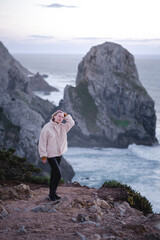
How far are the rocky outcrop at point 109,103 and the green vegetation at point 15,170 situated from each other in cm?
3766

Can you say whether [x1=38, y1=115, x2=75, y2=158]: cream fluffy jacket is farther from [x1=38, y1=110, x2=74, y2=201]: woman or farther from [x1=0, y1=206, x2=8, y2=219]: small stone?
[x1=0, y1=206, x2=8, y2=219]: small stone

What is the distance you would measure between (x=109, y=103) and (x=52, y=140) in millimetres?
49832

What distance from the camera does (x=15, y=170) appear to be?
13.2 meters

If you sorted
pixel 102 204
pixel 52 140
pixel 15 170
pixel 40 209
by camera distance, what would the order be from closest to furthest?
1. pixel 40 209
2. pixel 52 140
3. pixel 102 204
4. pixel 15 170

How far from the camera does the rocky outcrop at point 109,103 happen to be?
53000 millimetres

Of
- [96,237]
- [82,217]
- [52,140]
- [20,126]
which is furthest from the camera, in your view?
[20,126]

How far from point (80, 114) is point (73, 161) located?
1388 centimetres

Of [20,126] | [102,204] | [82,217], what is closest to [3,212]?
[82,217]

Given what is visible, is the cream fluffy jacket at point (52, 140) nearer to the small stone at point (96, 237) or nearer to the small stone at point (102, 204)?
the small stone at point (102, 204)

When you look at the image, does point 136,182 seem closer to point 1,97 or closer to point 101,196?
point 1,97

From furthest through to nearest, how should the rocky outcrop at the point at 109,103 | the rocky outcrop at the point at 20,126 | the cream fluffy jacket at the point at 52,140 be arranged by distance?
the rocky outcrop at the point at 109,103 → the rocky outcrop at the point at 20,126 → the cream fluffy jacket at the point at 52,140

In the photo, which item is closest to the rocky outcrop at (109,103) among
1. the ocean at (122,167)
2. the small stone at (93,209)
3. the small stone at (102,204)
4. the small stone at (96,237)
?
the ocean at (122,167)

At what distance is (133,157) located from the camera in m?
46.1

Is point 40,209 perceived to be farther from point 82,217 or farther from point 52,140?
point 52,140
